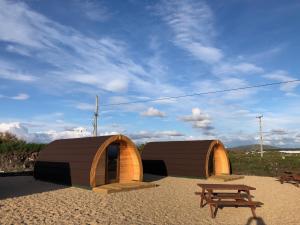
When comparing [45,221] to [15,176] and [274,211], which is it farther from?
[15,176]

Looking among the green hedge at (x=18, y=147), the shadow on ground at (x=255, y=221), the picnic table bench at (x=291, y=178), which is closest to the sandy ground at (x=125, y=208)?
the shadow on ground at (x=255, y=221)

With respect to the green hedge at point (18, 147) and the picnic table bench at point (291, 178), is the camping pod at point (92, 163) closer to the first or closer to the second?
the green hedge at point (18, 147)

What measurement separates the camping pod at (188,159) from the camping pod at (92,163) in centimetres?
429

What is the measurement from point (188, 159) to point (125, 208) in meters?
9.77

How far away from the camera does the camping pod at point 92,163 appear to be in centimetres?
1389

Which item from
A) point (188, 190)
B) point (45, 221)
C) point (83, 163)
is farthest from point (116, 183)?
point (45, 221)

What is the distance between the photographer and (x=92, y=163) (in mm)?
13664

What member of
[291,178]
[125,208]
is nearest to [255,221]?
[125,208]

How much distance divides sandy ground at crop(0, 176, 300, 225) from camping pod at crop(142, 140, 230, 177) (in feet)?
16.8

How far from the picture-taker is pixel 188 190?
14117 millimetres

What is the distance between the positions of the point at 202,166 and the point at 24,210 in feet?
36.5

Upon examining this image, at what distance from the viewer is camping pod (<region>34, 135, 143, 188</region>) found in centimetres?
1389

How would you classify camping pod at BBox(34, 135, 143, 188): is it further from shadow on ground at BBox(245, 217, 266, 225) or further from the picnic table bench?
the picnic table bench

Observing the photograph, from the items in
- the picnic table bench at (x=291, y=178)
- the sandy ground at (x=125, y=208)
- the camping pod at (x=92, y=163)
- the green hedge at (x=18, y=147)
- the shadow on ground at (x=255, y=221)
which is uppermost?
the green hedge at (x=18, y=147)
